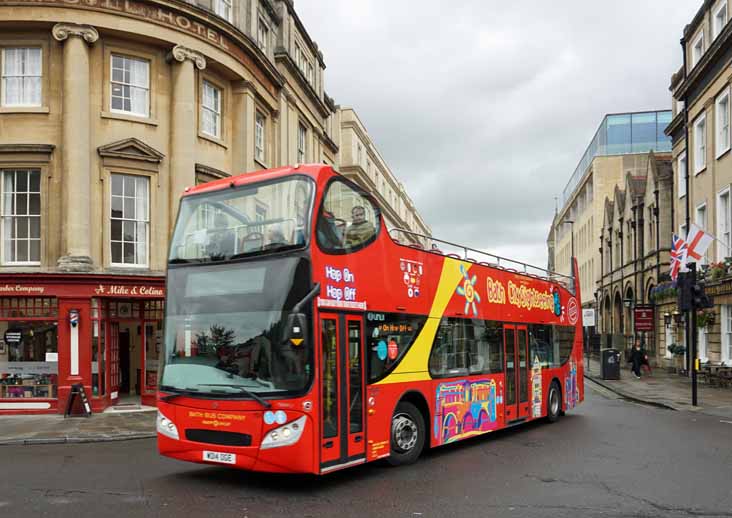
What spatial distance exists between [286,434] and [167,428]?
5.73 feet

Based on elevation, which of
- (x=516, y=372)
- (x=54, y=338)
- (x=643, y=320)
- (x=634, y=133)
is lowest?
(x=516, y=372)

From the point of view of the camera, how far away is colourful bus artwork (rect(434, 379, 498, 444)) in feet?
37.1

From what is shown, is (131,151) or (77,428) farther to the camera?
(131,151)

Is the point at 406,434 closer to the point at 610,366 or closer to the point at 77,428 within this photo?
the point at 77,428

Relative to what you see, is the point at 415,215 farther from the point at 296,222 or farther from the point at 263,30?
the point at 296,222

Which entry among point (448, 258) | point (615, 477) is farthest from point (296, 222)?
point (615, 477)

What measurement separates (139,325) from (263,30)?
1162 cm

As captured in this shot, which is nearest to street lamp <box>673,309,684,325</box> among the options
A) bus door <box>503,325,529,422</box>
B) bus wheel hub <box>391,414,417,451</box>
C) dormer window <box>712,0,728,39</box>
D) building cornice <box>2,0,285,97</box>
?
dormer window <box>712,0,728,39</box>

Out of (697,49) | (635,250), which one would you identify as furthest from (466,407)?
(635,250)

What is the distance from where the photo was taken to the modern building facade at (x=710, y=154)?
27.1m

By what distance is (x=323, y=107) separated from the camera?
3284 cm

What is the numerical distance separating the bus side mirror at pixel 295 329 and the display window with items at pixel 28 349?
1230cm

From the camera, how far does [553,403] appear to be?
16.1m

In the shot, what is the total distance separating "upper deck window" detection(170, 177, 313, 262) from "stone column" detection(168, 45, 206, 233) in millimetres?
11318
